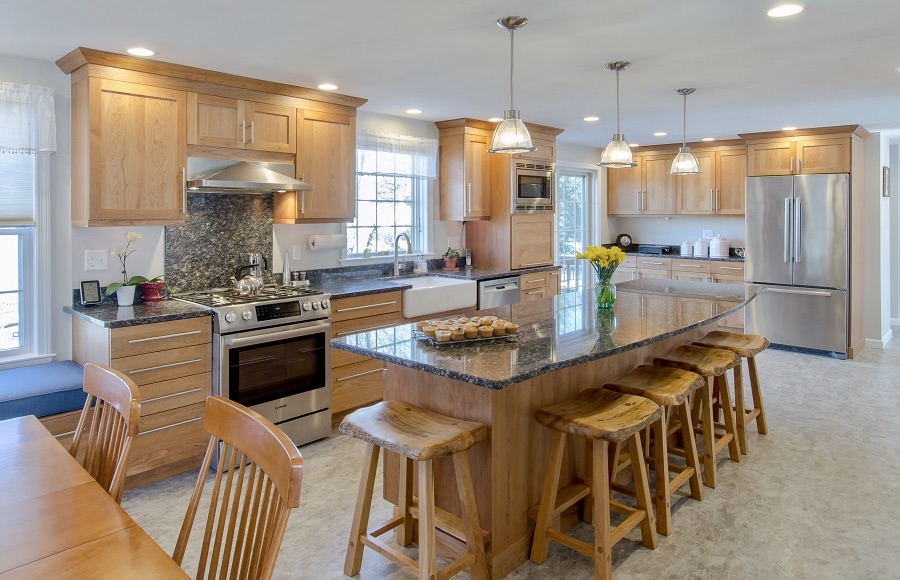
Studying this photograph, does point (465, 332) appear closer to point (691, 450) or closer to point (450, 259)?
point (691, 450)

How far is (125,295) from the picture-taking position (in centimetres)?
354

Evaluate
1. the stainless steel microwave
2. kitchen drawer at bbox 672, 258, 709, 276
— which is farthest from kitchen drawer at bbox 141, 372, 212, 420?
kitchen drawer at bbox 672, 258, 709, 276

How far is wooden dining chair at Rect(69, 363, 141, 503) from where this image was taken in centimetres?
154

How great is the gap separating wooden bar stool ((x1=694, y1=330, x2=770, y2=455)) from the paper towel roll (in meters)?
2.63

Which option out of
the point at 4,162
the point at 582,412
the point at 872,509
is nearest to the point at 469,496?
the point at 582,412

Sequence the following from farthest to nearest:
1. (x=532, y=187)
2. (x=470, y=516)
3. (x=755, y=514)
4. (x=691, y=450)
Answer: (x=532, y=187), (x=691, y=450), (x=755, y=514), (x=470, y=516)

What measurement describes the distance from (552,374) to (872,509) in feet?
5.67

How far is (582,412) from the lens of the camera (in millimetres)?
2471

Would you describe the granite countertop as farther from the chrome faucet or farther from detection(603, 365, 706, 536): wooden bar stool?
the chrome faucet

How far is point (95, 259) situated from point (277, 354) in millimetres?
1175

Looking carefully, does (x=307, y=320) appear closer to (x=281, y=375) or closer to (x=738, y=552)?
(x=281, y=375)

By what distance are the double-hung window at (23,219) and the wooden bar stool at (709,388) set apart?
3427mm

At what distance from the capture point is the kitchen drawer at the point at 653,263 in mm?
7559

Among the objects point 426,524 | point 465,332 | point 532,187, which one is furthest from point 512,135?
point 532,187
